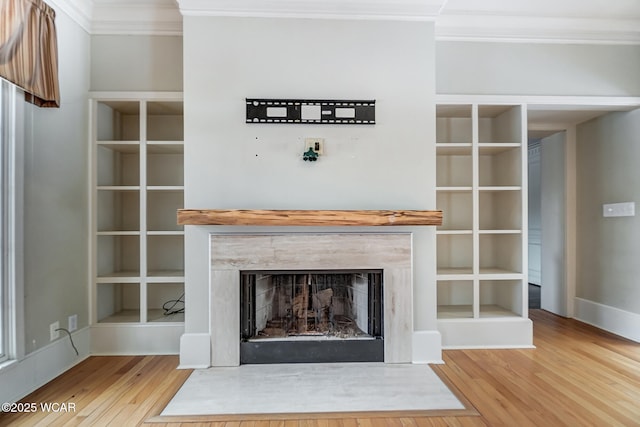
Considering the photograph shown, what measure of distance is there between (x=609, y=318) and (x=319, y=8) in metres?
3.61

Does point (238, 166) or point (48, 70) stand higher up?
point (48, 70)

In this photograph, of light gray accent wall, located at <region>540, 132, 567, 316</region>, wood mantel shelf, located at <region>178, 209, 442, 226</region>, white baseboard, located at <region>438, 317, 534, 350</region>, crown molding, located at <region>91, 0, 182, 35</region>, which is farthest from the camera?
light gray accent wall, located at <region>540, 132, 567, 316</region>

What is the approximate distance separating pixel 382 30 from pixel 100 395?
9.89ft

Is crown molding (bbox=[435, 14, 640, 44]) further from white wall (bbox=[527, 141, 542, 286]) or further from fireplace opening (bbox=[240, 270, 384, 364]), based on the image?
white wall (bbox=[527, 141, 542, 286])

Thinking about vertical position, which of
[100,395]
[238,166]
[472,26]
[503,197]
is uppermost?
[472,26]

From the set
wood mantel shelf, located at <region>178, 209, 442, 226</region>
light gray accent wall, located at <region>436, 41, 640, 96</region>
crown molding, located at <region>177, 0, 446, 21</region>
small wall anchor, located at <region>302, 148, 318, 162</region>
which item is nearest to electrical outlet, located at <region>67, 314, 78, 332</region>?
wood mantel shelf, located at <region>178, 209, 442, 226</region>

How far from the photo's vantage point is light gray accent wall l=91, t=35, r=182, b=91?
275cm

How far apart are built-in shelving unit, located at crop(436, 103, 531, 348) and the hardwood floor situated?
200 mm

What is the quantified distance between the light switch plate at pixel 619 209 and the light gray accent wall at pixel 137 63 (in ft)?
12.6

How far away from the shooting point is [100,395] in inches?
82.1

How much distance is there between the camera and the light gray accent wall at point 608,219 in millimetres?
2992

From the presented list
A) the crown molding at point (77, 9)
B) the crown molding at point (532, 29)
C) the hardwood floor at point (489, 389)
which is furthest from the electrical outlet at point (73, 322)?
the crown molding at point (532, 29)

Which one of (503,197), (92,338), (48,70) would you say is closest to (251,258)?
(92,338)

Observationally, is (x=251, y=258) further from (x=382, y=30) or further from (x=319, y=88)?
(x=382, y=30)
